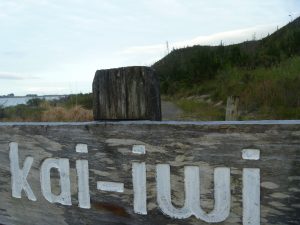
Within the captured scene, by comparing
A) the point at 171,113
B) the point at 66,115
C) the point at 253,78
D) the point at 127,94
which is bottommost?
the point at 171,113

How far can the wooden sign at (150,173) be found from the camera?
1.40m

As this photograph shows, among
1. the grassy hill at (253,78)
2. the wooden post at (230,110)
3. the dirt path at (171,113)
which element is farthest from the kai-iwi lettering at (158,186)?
the dirt path at (171,113)

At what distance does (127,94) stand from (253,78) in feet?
38.8

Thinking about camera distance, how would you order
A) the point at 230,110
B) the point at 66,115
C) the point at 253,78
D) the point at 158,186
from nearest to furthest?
the point at 158,186, the point at 230,110, the point at 66,115, the point at 253,78

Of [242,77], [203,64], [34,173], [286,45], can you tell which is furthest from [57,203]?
[203,64]

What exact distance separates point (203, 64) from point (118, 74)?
20116mm

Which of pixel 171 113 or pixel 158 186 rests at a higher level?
pixel 158 186

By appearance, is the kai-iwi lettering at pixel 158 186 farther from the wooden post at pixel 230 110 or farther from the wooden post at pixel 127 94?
the wooden post at pixel 230 110

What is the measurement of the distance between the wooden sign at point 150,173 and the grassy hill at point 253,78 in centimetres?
662

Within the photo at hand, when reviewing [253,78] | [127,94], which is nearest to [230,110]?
[127,94]

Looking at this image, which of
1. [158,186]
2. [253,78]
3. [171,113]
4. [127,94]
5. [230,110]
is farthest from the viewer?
[253,78]

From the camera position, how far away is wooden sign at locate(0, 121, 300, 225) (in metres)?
1.40

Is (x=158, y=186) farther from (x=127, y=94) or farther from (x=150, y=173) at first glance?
(x=127, y=94)

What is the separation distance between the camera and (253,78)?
13.0 meters
